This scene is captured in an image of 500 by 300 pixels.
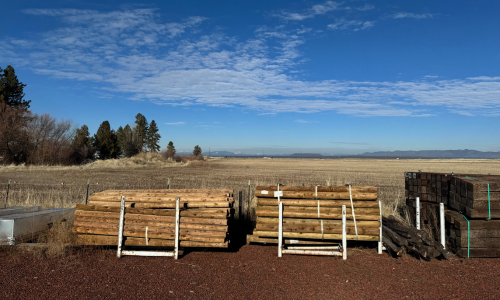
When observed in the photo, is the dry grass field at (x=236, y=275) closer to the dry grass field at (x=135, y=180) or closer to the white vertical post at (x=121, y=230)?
the white vertical post at (x=121, y=230)

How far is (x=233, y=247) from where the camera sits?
27.5 ft

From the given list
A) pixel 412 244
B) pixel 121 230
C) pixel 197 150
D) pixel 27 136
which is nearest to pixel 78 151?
pixel 27 136

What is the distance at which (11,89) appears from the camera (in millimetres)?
49406

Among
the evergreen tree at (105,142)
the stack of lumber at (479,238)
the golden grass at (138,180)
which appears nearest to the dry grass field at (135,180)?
the golden grass at (138,180)

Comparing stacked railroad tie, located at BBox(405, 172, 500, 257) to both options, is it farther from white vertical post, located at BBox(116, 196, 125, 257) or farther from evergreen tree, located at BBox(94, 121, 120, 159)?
evergreen tree, located at BBox(94, 121, 120, 159)

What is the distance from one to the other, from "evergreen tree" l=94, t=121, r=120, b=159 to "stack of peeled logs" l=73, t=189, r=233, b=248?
70.1 meters

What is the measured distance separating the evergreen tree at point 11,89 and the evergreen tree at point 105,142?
21.1m

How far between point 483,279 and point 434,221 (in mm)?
2580

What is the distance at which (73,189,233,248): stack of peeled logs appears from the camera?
24.9ft

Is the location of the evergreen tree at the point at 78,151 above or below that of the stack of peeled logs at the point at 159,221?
above

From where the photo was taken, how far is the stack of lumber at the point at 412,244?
7.15 metres

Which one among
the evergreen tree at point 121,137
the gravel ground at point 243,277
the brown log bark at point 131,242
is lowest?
the gravel ground at point 243,277

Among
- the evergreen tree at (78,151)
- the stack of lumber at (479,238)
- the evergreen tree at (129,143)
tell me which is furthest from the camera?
the evergreen tree at (129,143)

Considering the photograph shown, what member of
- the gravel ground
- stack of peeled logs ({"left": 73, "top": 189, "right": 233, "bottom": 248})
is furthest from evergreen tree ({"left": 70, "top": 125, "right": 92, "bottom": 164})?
the gravel ground
